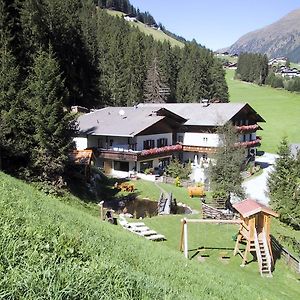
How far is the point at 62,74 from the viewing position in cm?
5081

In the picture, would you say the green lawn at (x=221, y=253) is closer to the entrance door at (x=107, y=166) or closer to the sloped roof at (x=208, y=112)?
the entrance door at (x=107, y=166)

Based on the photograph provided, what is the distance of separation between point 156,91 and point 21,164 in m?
67.1

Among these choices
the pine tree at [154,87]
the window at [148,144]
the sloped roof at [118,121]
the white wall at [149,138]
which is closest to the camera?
the sloped roof at [118,121]

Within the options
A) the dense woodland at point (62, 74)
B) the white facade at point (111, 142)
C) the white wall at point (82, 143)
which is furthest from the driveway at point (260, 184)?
the white wall at point (82, 143)

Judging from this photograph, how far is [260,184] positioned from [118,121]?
19.3 metres

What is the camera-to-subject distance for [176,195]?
3759cm

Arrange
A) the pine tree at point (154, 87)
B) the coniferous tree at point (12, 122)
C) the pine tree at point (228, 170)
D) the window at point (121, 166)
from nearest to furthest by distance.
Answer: the coniferous tree at point (12, 122) → the pine tree at point (228, 170) → the window at point (121, 166) → the pine tree at point (154, 87)

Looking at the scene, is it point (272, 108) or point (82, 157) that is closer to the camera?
point (82, 157)

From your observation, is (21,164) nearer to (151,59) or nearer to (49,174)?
(49,174)

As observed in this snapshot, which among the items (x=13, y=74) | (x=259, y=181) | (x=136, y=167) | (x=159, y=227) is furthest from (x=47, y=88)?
(x=259, y=181)

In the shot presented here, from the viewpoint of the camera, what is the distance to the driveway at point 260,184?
4178cm

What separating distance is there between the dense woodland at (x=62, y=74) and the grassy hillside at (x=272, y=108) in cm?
1583

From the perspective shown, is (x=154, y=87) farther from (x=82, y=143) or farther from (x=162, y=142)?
(x=82, y=143)

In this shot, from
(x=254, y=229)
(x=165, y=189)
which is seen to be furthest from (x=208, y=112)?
(x=254, y=229)
